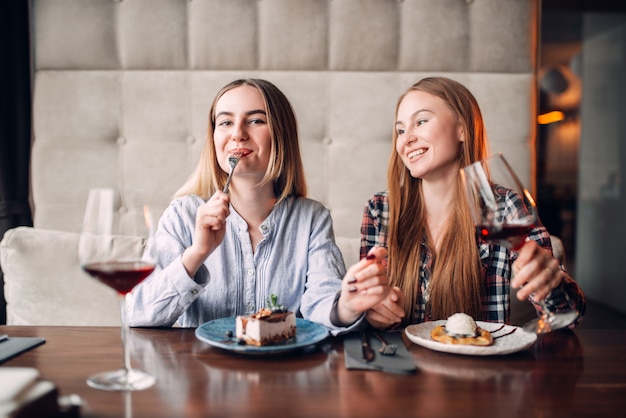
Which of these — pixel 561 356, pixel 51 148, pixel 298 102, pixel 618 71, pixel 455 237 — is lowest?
pixel 561 356

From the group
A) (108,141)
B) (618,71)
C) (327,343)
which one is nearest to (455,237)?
(327,343)

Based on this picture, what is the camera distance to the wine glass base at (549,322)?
107 cm

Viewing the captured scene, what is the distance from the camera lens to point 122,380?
0.89 meters

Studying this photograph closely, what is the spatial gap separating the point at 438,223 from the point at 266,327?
824 millimetres

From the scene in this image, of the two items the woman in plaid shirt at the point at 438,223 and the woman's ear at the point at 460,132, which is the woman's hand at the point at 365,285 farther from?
the woman's ear at the point at 460,132

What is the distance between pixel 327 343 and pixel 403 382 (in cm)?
26

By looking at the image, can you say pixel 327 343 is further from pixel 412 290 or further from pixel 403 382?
pixel 412 290

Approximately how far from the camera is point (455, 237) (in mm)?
1627

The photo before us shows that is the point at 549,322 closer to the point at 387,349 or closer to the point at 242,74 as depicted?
the point at 387,349

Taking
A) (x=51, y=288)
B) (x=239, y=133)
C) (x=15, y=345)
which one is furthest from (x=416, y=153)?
(x=51, y=288)

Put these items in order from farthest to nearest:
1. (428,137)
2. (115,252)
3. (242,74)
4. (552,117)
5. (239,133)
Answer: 1. (552,117)
2. (242,74)
3. (428,137)
4. (239,133)
5. (115,252)

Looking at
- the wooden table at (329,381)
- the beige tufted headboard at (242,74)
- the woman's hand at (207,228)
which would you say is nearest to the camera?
the wooden table at (329,381)

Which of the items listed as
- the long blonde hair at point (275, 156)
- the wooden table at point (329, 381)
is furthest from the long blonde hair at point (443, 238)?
the wooden table at point (329, 381)

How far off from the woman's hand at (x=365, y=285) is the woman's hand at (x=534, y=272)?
0.26 metres
